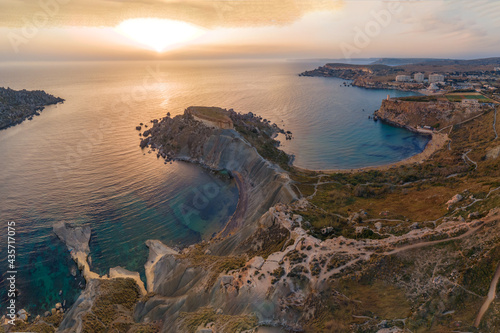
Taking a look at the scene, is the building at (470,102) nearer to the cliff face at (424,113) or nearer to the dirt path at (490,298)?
the cliff face at (424,113)

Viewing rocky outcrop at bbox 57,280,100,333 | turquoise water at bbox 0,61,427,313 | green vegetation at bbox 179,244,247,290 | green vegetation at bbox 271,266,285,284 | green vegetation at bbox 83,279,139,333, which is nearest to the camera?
green vegetation at bbox 271,266,285,284

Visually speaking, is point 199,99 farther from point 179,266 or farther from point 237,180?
point 179,266

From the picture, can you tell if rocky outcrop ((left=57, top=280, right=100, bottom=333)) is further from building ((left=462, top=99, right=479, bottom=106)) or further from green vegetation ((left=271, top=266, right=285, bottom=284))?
building ((left=462, top=99, right=479, bottom=106))

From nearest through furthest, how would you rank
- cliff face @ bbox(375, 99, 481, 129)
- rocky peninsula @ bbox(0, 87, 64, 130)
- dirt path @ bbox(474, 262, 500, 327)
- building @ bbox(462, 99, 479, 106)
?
1. dirt path @ bbox(474, 262, 500, 327)
2. cliff face @ bbox(375, 99, 481, 129)
3. building @ bbox(462, 99, 479, 106)
4. rocky peninsula @ bbox(0, 87, 64, 130)

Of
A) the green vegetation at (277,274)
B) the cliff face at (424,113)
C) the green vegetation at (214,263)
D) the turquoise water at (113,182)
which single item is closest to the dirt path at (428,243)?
the green vegetation at (277,274)

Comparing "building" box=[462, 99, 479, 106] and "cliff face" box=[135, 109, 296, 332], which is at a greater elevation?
"building" box=[462, 99, 479, 106]

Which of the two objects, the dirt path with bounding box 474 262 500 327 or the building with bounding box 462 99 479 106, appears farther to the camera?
the building with bounding box 462 99 479 106

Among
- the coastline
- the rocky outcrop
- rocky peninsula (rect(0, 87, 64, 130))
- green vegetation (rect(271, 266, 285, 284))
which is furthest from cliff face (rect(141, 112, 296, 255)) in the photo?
rocky peninsula (rect(0, 87, 64, 130))
